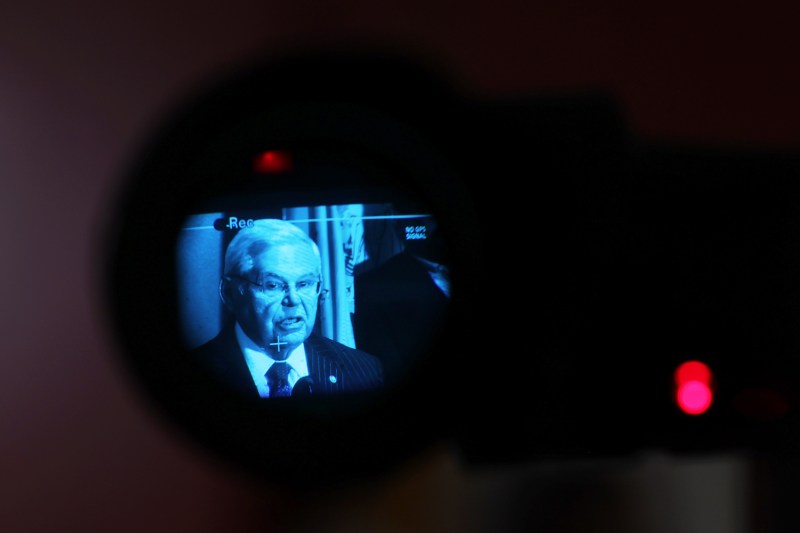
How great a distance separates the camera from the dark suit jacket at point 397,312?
0.57m

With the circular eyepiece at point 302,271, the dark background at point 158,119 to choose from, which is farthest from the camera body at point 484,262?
the dark background at point 158,119

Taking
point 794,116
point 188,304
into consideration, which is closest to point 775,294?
point 794,116

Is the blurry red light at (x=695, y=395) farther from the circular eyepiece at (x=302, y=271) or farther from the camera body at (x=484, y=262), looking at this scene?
the circular eyepiece at (x=302, y=271)

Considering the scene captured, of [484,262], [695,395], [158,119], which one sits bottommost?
[695,395]

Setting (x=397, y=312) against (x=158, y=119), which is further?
(x=158, y=119)

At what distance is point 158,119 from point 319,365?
311 millimetres

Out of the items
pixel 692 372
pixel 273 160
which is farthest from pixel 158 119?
pixel 692 372

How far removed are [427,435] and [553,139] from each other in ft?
0.82

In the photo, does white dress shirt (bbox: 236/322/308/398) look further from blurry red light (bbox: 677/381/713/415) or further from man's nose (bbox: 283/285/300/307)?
blurry red light (bbox: 677/381/713/415)

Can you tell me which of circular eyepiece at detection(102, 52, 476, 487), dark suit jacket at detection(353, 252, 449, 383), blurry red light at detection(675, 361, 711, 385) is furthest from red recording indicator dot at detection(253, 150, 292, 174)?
blurry red light at detection(675, 361, 711, 385)

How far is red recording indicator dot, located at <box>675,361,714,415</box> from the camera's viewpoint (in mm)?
546

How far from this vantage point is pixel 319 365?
1.91 feet

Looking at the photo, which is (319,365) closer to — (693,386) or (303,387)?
(303,387)

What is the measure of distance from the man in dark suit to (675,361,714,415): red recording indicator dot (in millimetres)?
235
